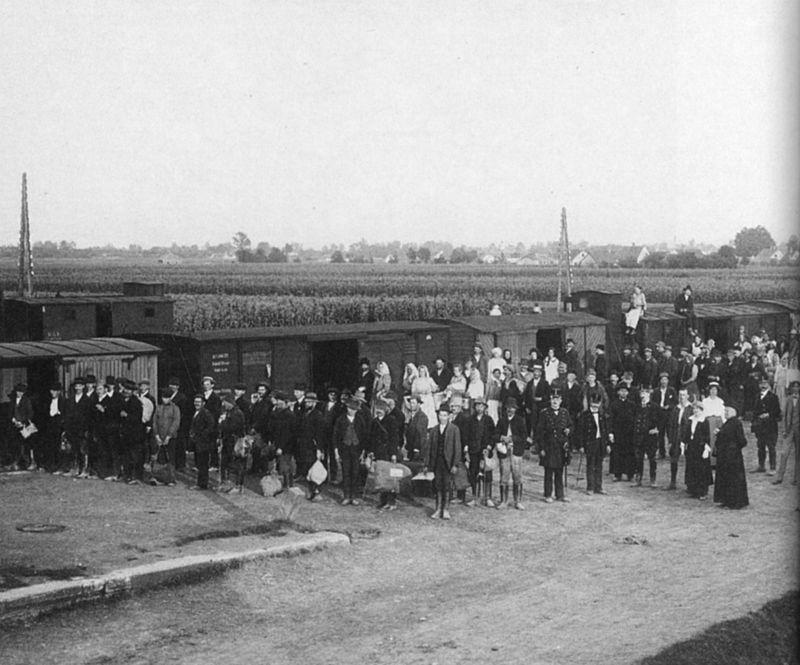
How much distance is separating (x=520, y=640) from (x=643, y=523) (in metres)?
5.14

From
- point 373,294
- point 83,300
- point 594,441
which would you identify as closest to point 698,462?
point 594,441

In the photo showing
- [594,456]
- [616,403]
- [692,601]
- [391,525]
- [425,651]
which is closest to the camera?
[425,651]

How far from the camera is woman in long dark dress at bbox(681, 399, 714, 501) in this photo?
14.6m

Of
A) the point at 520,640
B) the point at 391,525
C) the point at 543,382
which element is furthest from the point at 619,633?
the point at 543,382

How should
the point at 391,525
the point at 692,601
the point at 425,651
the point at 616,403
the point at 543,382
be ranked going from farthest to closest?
the point at 543,382
the point at 616,403
the point at 391,525
the point at 692,601
the point at 425,651

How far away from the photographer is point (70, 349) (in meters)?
17.2

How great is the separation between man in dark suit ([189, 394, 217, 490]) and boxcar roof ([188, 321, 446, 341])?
16.6ft

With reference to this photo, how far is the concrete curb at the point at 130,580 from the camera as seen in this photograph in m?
9.18

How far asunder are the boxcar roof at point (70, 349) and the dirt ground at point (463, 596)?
237 inches

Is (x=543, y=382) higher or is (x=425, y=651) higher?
(x=543, y=382)

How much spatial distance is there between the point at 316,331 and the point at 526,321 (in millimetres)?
6716

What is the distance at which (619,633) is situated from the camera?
29.1ft

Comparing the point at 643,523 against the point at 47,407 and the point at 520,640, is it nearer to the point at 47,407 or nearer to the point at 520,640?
the point at 520,640

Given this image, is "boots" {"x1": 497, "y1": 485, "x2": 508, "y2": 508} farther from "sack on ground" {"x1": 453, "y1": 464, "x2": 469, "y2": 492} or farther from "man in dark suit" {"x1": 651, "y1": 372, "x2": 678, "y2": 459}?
"man in dark suit" {"x1": 651, "y1": 372, "x2": 678, "y2": 459}
